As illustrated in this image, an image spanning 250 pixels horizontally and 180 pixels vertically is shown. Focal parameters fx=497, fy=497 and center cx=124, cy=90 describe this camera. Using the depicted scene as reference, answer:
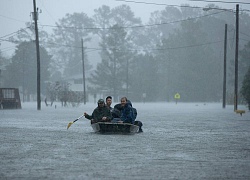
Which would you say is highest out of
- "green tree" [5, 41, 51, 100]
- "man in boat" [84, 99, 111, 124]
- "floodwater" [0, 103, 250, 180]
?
"green tree" [5, 41, 51, 100]

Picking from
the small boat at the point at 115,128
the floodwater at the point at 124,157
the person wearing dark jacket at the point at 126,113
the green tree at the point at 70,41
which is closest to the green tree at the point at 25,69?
the green tree at the point at 70,41

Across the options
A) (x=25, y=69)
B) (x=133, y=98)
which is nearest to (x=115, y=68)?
(x=133, y=98)

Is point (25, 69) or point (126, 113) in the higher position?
point (25, 69)

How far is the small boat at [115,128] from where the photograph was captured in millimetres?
16250

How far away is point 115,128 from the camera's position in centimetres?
1636

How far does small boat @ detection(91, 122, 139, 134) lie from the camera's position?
16250 mm

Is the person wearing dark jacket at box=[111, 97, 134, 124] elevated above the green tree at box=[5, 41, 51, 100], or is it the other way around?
the green tree at box=[5, 41, 51, 100]

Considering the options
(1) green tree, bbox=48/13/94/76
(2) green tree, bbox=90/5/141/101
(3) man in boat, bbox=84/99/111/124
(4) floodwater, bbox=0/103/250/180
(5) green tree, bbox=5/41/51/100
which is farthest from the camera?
(1) green tree, bbox=48/13/94/76

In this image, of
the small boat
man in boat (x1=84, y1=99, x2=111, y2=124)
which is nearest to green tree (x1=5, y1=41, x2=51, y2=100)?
man in boat (x1=84, y1=99, x2=111, y2=124)

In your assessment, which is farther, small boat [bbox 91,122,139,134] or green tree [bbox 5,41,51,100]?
green tree [bbox 5,41,51,100]

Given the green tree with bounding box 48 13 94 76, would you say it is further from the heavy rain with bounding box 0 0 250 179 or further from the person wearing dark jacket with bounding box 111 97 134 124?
the person wearing dark jacket with bounding box 111 97 134 124

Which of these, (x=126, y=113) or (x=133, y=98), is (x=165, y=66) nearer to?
(x=133, y=98)

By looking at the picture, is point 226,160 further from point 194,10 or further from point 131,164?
point 194,10

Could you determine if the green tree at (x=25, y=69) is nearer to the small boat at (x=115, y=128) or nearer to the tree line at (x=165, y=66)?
the tree line at (x=165, y=66)
